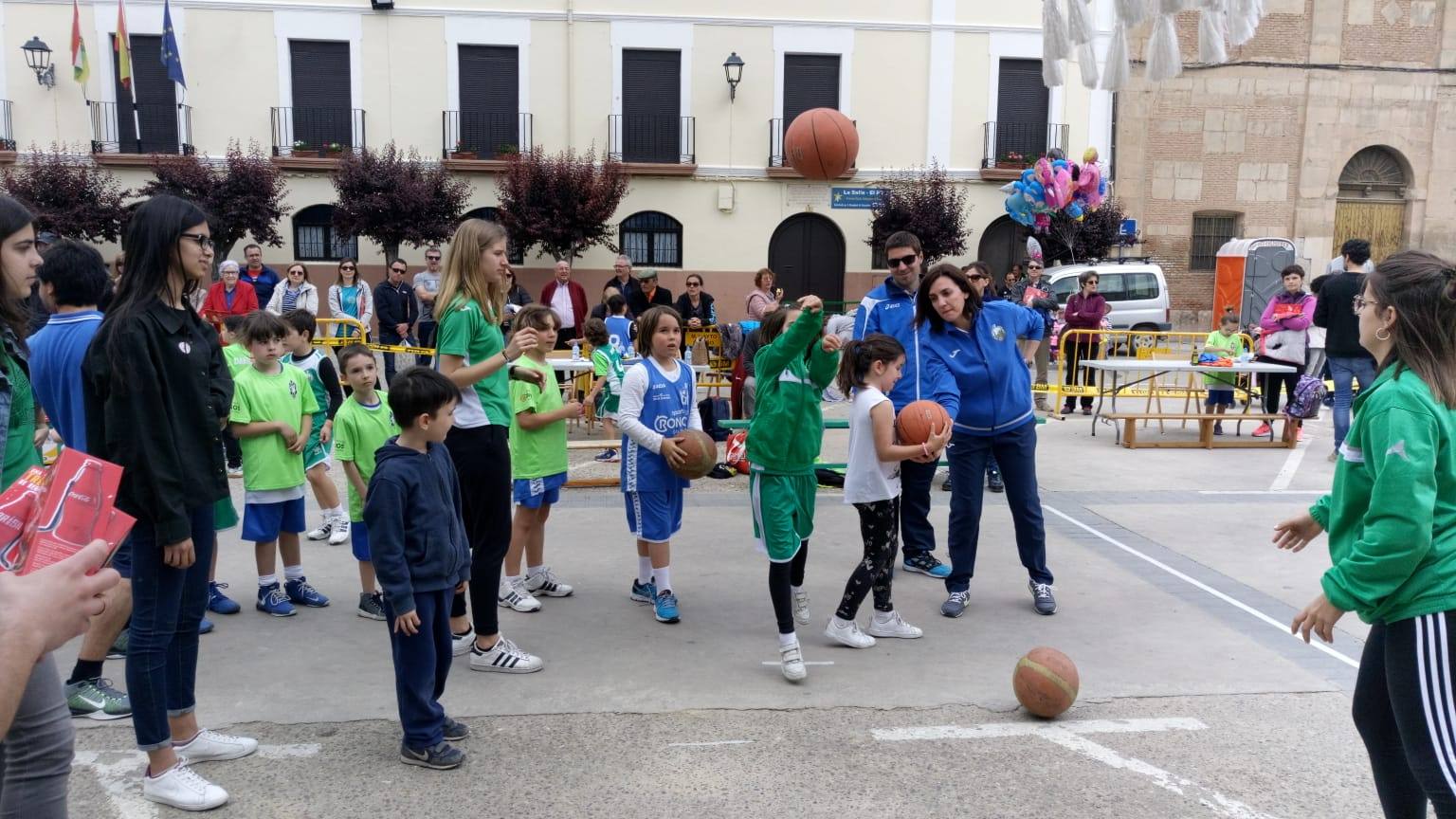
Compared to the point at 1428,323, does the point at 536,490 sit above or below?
below

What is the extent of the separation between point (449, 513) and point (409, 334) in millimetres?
12707

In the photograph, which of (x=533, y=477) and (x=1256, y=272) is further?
(x=1256, y=272)

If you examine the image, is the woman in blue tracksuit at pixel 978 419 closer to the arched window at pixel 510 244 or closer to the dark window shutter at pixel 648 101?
the arched window at pixel 510 244

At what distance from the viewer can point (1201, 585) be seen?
6.39m

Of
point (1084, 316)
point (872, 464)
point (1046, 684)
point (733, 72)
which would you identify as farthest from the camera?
point (733, 72)

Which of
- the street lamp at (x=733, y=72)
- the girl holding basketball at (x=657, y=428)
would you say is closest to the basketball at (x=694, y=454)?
the girl holding basketball at (x=657, y=428)

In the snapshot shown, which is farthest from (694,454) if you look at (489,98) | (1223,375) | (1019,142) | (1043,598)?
(1019,142)

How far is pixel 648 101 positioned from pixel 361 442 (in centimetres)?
1928

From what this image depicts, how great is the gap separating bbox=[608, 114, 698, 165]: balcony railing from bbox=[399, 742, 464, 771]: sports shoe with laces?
20820mm

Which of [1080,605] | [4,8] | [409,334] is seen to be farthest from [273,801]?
[4,8]

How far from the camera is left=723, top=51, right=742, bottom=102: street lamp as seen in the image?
23.0m

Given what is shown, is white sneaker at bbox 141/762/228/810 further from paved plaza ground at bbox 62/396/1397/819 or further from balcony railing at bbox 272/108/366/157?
balcony railing at bbox 272/108/366/157

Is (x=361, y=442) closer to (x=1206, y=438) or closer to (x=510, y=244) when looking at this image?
(x=1206, y=438)

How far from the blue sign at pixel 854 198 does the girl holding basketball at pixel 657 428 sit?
18858mm
